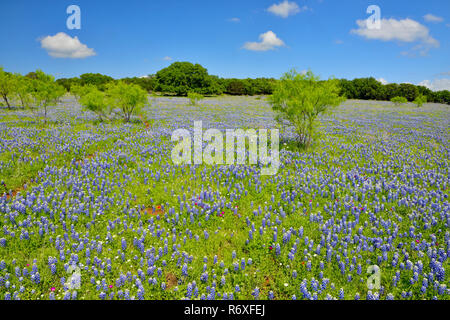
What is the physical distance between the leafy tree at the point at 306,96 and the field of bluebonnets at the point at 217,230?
133 inches

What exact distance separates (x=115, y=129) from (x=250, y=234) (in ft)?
45.9

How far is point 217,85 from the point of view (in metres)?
80.4

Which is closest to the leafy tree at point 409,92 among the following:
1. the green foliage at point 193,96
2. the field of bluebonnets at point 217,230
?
the green foliage at point 193,96

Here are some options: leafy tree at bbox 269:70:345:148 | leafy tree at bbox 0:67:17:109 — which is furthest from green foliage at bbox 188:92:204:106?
leafy tree at bbox 269:70:345:148

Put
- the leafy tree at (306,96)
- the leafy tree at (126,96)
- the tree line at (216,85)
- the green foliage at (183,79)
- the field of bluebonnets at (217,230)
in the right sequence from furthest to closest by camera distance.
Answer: the tree line at (216,85) → the green foliage at (183,79) → the leafy tree at (126,96) → the leafy tree at (306,96) → the field of bluebonnets at (217,230)

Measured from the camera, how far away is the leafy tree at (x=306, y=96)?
11812 millimetres

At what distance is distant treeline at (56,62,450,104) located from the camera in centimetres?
7281

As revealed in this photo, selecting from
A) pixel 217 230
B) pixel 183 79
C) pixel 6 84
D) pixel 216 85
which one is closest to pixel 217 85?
pixel 216 85

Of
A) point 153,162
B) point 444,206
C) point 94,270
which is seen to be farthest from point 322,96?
point 94,270

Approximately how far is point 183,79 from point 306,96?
6615 cm

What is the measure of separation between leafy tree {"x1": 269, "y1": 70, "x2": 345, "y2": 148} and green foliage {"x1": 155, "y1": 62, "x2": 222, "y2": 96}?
60987 mm

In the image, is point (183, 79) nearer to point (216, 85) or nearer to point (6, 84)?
point (216, 85)

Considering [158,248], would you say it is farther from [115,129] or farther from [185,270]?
[115,129]

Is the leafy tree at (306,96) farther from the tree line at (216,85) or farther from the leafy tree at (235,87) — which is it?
the leafy tree at (235,87)
